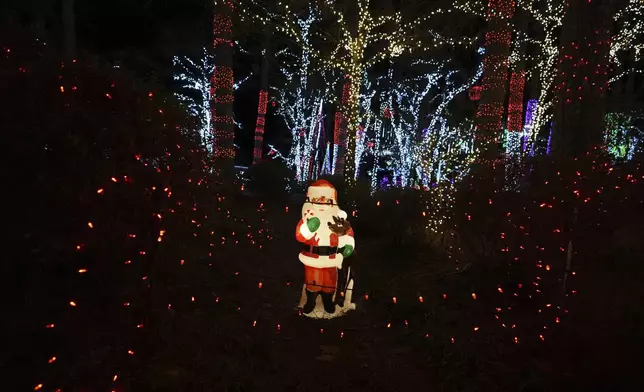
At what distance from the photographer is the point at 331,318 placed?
5.36 meters

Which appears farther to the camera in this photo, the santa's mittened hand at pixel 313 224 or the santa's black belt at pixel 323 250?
the santa's black belt at pixel 323 250

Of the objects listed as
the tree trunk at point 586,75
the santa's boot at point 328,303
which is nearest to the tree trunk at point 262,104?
the santa's boot at point 328,303

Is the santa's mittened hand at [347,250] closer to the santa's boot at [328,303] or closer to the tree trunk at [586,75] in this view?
the santa's boot at [328,303]

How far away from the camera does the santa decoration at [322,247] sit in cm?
526

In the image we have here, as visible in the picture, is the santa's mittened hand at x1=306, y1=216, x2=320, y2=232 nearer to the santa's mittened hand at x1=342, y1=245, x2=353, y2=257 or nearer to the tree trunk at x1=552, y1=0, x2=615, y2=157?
the santa's mittened hand at x1=342, y1=245, x2=353, y2=257

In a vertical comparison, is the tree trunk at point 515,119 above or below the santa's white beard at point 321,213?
above

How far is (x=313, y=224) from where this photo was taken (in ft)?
16.9

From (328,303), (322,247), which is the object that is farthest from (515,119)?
(328,303)

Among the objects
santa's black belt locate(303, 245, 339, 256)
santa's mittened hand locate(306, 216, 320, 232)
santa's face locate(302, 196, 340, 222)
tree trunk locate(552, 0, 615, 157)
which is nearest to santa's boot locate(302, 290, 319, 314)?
santa's black belt locate(303, 245, 339, 256)

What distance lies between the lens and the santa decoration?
17.3 ft

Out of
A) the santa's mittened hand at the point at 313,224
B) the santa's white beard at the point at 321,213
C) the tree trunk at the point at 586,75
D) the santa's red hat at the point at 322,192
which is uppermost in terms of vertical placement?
the tree trunk at the point at 586,75

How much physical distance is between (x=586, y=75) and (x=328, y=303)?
165 inches

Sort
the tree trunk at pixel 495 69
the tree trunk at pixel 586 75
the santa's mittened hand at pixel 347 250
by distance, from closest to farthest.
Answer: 1. the santa's mittened hand at pixel 347 250
2. the tree trunk at pixel 586 75
3. the tree trunk at pixel 495 69

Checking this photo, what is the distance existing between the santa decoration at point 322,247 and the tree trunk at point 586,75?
2.87 m
